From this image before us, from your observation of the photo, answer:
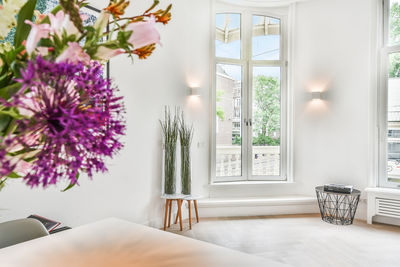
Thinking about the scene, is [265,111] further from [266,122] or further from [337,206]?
[337,206]

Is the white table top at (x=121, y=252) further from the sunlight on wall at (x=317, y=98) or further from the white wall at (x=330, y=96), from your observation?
the sunlight on wall at (x=317, y=98)

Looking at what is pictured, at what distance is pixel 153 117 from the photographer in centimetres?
364

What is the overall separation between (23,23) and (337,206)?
443 centimetres

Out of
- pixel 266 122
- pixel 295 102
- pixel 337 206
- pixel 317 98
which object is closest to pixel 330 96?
pixel 317 98

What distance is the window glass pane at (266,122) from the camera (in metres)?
4.88

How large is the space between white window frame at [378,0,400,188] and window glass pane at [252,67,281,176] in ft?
4.70

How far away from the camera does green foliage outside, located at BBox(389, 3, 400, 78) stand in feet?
13.5

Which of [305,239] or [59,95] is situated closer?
[59,95]

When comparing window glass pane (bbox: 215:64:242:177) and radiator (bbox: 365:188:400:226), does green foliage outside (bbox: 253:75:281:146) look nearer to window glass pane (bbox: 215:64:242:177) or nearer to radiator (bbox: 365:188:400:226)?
window glass pane (bbox: 215:64:242:177)

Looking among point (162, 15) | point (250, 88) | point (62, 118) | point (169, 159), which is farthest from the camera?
point (250, 88)

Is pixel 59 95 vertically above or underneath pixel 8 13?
underneath

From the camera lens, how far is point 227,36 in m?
4.82

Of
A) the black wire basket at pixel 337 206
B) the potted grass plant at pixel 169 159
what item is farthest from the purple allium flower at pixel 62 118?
the black wire basket at pixel 337 206

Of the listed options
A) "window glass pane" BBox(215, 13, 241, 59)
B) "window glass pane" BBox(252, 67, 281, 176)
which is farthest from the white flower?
"window glass pane" BBox(252, 67, 281, 176)
